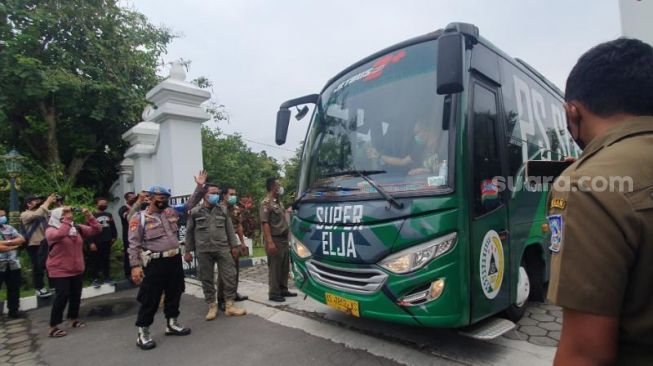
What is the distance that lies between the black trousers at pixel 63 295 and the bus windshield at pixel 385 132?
311 cm

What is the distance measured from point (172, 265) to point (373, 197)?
2442 mm

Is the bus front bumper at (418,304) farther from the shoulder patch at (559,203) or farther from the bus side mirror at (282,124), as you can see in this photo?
the bus side mirror at (282,124)

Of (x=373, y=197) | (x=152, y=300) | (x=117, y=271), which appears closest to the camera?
(x=373, y=197)

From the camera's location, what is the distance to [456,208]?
2.77 meters

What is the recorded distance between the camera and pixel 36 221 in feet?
18.9

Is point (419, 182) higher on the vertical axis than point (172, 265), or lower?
higher

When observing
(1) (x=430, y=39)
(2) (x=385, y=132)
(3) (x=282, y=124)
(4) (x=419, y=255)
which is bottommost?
(4) (x=419, y=255)

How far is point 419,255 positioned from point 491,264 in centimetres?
72

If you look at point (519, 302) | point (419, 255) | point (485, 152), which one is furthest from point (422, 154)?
point (519, 302)

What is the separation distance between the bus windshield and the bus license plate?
910 mm

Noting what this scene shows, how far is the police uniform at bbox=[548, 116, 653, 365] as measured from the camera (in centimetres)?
88

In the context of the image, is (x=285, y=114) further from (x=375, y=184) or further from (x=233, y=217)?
(x=233, y=217)

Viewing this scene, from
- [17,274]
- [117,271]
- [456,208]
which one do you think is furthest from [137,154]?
[456,208]

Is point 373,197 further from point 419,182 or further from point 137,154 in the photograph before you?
point 137,154
